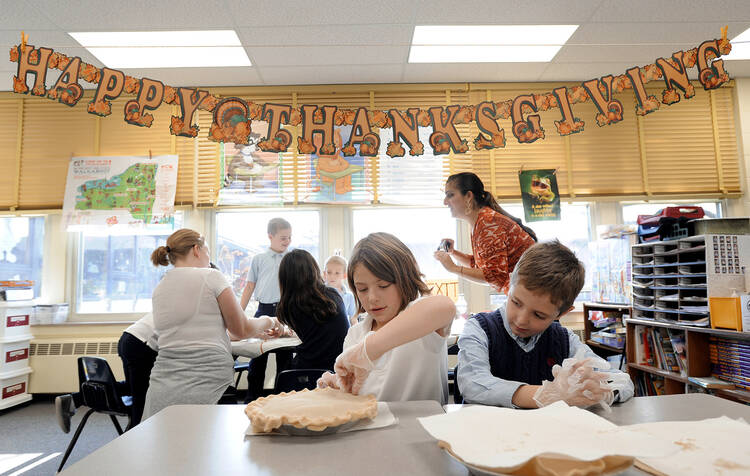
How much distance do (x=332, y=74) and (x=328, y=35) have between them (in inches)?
28.1

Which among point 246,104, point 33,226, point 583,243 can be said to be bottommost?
point 583,243

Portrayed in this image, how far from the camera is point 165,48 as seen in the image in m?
3.76

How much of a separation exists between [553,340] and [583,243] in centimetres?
363

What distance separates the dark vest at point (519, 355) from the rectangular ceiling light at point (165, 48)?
3217mm

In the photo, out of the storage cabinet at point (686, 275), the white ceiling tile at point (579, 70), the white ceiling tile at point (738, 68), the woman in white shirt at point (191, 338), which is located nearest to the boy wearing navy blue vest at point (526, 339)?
the woman in white shirt at point (191, 338)

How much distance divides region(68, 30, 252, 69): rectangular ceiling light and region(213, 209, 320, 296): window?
55.2 inches

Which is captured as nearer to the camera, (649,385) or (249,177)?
(649,385)

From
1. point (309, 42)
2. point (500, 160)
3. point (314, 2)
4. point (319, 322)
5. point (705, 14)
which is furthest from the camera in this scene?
point (500, 160)

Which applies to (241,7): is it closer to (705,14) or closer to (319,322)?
(319,322)

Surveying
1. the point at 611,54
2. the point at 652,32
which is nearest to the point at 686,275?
the point at 652,32

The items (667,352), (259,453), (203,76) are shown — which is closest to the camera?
(259,453)

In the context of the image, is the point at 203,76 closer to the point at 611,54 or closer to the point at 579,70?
the point at 579,70

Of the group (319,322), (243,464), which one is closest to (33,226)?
(319,322)

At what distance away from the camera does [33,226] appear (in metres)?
4.50
